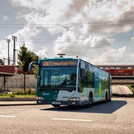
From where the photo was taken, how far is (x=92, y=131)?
7.71 meters

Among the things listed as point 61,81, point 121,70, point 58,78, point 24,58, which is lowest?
point 61,81

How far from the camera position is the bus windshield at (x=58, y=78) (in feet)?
48.5

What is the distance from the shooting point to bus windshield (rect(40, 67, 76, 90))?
14.8m

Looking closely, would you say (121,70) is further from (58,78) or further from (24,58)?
(58,78)

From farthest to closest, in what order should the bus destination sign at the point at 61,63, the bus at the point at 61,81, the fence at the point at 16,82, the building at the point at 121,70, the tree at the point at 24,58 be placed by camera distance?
1. the building at the point at 121,70
2. the fence at the point at 16,82
3. the tree at the point at 24,58
4. the bus destination sign at the point at 61,63
5. the bus at the point at 61,81

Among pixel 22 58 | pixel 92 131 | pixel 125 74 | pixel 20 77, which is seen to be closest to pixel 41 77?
pixel 92 131

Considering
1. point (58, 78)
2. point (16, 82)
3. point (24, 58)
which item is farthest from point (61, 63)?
point (16, 82)

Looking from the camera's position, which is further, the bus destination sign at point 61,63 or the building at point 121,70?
the building at point 121,70

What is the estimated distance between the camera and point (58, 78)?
14.9 m

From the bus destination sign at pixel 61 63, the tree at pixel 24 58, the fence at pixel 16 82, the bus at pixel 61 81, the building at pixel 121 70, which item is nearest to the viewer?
the bus at pixel 61 81

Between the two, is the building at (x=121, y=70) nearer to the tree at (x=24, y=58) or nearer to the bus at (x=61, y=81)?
the tree at (x=24, y=58)

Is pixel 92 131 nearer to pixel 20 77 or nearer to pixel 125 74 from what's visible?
pixel 20 77

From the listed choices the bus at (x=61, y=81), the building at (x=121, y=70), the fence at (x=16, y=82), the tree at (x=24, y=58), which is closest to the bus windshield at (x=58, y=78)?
the bus at (x=61, y=81)

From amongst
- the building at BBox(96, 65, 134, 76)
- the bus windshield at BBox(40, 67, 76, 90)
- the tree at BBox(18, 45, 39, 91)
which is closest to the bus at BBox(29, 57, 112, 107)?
the bus windshield at BBox(40, 67, 76, 90)
